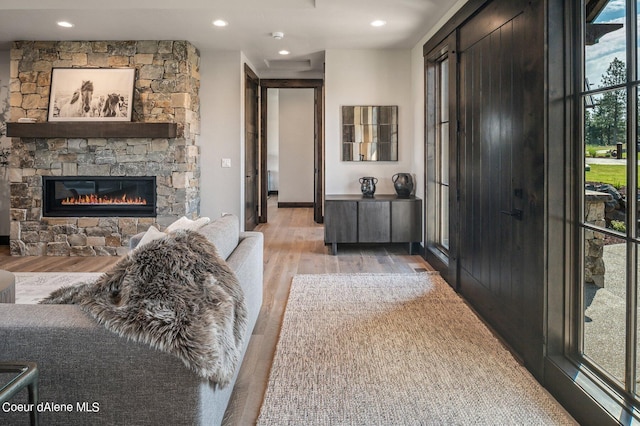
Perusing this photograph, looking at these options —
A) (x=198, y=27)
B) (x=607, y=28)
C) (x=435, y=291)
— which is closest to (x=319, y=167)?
(x=198, y=27)

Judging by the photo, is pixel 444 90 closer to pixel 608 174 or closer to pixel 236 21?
pixel 236 21

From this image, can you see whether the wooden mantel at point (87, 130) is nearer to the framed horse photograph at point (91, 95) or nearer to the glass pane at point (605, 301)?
the framed horse photograph at point (91, 95)

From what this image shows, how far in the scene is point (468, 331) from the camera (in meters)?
3.09

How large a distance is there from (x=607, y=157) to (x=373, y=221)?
3746mm

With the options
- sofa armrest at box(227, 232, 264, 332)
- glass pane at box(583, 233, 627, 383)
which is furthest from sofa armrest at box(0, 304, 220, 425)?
glass pane at box(583, 233, 627, 383)

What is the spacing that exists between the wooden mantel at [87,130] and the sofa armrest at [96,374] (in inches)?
162

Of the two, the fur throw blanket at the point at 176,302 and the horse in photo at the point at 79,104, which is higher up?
the horse in photo at the point at 79,104

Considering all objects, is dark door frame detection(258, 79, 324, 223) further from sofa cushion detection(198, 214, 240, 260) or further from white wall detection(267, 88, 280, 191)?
sofa cushion detection(198, 214, 240, 260)

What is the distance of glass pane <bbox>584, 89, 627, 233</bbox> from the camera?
6.08 feet

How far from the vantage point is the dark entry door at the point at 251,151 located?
6.79 meters

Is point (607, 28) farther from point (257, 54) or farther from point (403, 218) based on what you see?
point (257, 54)

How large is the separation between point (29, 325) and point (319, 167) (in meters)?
6.88

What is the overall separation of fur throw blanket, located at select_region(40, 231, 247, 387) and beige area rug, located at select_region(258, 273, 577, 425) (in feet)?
1.87

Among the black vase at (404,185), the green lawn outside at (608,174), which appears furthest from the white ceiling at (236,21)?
the green lawn outside at (608,174)
